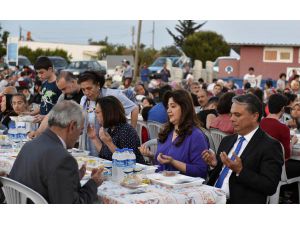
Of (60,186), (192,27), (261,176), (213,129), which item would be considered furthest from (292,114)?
(192,27)

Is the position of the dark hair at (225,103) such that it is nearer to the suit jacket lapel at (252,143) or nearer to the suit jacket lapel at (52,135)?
the suit jacket lapel at (252,143)

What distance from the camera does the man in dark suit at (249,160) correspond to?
12.9 ft

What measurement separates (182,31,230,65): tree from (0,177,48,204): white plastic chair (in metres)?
42.6

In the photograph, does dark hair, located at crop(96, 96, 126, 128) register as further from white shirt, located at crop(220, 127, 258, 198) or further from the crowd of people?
white shirt, located at crop(220, 127, 258, 198)

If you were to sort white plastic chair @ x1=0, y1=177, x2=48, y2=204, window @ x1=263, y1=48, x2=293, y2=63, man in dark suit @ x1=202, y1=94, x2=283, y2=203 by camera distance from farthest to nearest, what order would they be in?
window @ x1=263, y1=48, x2=293, y2=63 < man in dark suit @ x1=202, y1=94, x2=283, y2=203 < white plastic chair @ x1=0, y1=177, x2=48, y2=204

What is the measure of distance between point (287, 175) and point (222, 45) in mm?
43338

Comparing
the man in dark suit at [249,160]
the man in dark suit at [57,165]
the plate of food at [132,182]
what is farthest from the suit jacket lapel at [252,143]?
the man in dark suit at [57,165]

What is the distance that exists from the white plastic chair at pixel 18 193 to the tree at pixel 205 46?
42.6 meters

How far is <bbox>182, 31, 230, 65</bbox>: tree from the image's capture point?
46.1 meters

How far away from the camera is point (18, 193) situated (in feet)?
10.9

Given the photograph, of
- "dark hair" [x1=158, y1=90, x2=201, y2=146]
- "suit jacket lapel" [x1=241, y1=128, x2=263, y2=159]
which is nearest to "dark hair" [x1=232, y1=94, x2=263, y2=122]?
"suit jacket lapel" [x1=241, y1=128, x2=263, y2=159]

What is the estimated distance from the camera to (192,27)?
2638 inches

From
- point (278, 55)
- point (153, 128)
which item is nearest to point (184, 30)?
point (278, 55)

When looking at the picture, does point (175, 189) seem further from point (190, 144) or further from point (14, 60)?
point (14, 60)
